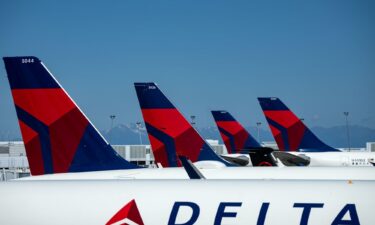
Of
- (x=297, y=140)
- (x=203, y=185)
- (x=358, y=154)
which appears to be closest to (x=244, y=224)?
(x=203, y=185)

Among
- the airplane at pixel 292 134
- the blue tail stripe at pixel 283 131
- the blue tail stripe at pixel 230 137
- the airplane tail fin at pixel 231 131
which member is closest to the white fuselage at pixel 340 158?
the airplane at pixel 292 134

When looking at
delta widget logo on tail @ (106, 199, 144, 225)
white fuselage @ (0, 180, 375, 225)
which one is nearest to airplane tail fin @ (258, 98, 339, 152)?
white fuselage @ (0, 180, 375, 225)

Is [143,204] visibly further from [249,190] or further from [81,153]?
[81,153]

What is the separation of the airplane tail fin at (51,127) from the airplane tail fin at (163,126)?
1287 cm

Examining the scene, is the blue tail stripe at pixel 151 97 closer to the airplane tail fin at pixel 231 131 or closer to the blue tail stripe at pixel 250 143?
the blue tail stripe at pixel 250 143

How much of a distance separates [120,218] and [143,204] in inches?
17.4

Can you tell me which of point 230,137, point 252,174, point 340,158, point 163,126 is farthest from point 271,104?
point 252,174

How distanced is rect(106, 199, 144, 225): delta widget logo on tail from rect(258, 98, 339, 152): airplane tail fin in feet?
168

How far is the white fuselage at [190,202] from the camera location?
8.91m

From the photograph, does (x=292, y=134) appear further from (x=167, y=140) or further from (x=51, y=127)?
(x=51, y=127)

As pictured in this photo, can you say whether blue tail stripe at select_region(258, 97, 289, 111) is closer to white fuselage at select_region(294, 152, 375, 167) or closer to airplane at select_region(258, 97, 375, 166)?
airplane at select_region(258, 97, 375, 166)

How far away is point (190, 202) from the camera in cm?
952

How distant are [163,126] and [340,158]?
2098 centimetres

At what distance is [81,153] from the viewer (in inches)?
896
